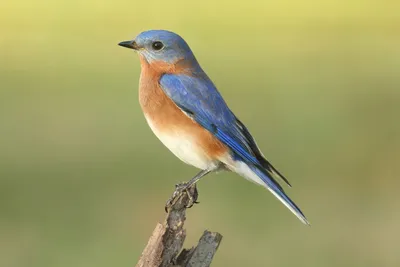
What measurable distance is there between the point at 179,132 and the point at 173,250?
147 centimetres

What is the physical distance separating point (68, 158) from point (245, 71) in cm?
822

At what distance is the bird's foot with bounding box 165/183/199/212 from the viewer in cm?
758

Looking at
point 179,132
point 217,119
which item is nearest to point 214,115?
point 217,119

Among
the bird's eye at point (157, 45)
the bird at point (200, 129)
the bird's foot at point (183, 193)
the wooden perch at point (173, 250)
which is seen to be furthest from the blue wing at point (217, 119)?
the wooden perch at point (173, 250)

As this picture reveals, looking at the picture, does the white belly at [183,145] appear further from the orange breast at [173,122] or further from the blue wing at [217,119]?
the blue wing at [217,119]

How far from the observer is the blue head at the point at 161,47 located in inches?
326

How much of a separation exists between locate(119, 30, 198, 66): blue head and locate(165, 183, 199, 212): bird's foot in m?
0.89

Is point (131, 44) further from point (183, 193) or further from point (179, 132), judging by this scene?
point (183, 193)

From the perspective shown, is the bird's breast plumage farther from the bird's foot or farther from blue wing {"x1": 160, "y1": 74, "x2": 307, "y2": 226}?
the bird's foot

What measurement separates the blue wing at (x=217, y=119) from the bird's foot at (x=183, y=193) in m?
0.38

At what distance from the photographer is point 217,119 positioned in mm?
8070

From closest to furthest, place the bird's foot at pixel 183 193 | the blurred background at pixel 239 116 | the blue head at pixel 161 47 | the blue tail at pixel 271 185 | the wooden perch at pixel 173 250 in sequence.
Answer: the wooden perch at pixel 173 250
the bird's foot at pixel 183 193
the blue tail at pixel 271 185
the blue head at pixel 161 47
the blurred background at pixel 239 116

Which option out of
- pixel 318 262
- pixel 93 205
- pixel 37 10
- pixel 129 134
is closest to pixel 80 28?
pixel 37 10

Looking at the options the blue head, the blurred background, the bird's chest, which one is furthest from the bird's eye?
the blurred background
